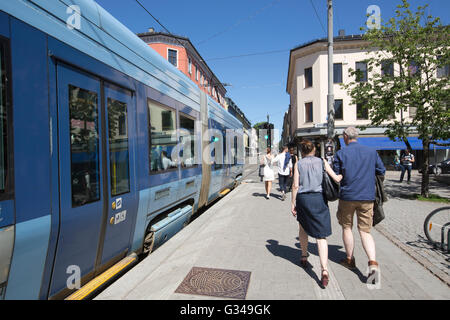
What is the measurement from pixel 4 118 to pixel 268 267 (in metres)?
3.31

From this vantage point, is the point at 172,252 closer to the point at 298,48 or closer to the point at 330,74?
the point at 330,74

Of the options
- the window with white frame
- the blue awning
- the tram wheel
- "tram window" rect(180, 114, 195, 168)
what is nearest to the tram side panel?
the tram wheel

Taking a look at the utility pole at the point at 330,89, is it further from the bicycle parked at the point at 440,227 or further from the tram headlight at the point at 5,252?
the tram headlight at the point at 5,252

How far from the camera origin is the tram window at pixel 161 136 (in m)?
4.16

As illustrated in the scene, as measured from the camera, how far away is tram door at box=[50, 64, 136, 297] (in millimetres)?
2518

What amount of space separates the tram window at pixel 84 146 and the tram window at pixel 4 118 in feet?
1.97

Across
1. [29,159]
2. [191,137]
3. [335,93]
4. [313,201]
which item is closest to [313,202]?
[313,201]

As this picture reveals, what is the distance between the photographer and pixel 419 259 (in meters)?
4.20

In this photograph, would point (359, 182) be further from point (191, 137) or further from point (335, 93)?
point (335, 93)

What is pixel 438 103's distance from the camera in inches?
344

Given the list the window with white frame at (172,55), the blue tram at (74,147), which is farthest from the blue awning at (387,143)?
the blue tram at (74,147)

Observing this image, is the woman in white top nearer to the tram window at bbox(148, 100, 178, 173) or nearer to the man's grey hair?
the tram window at bbox(148, 100, 178, 173)

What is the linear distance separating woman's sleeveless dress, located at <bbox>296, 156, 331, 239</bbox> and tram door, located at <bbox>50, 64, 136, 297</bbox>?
6.76 feet
